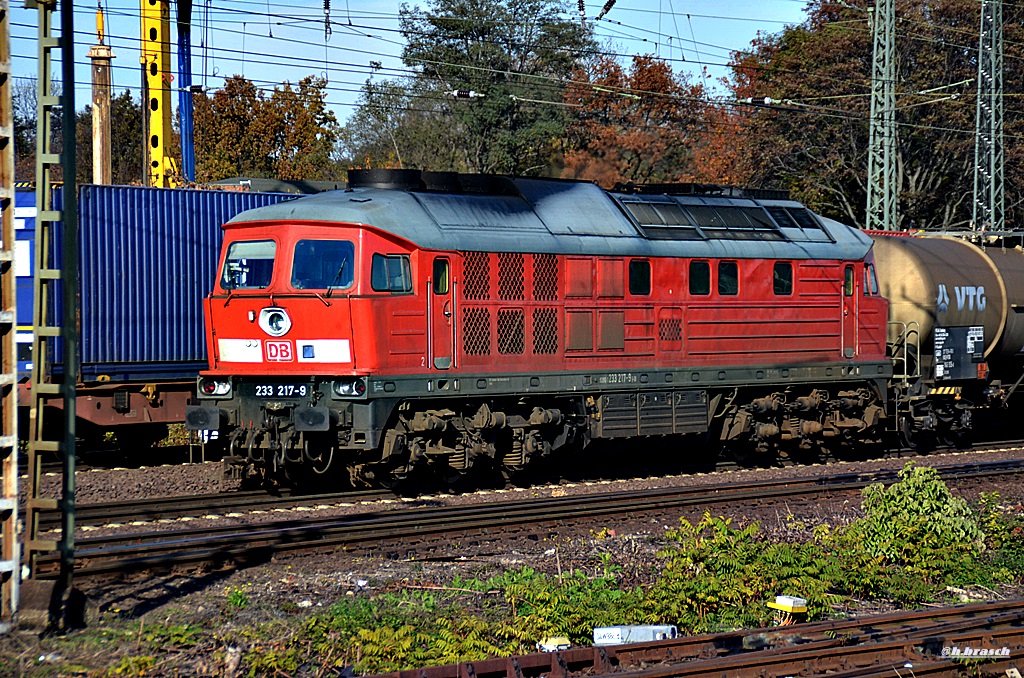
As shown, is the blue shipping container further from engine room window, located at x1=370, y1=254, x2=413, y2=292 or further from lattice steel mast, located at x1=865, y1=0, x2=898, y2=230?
lattice steel mast, located at x1=865, y1=0, x2=898, y2=230

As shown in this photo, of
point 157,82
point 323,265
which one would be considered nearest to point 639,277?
point 323,265

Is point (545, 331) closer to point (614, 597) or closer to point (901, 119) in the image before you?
point (614, 597)

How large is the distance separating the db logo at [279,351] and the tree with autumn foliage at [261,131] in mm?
27941

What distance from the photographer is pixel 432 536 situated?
41.0 ft

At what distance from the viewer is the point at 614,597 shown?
976 centimetres

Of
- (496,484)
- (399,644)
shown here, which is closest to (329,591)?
(399,644)

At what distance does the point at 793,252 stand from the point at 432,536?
884 centimetres

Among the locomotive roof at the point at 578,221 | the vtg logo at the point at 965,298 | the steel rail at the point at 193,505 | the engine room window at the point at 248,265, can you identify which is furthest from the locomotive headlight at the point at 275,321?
the vtg logo at the point at 965,298

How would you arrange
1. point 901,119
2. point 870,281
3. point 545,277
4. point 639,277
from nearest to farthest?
1. point 545,277
2. point 639,277
3. point 870,281
4. point 901,119

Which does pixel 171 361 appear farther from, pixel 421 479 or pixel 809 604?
pixel 809 604

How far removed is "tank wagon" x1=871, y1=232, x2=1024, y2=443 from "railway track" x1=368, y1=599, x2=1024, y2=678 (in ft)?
40.2

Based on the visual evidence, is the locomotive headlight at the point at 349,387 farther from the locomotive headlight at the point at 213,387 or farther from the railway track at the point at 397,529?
the locomotive headlight at the point at 213,387

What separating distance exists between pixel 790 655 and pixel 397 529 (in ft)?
18.1

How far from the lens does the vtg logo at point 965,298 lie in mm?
20906
